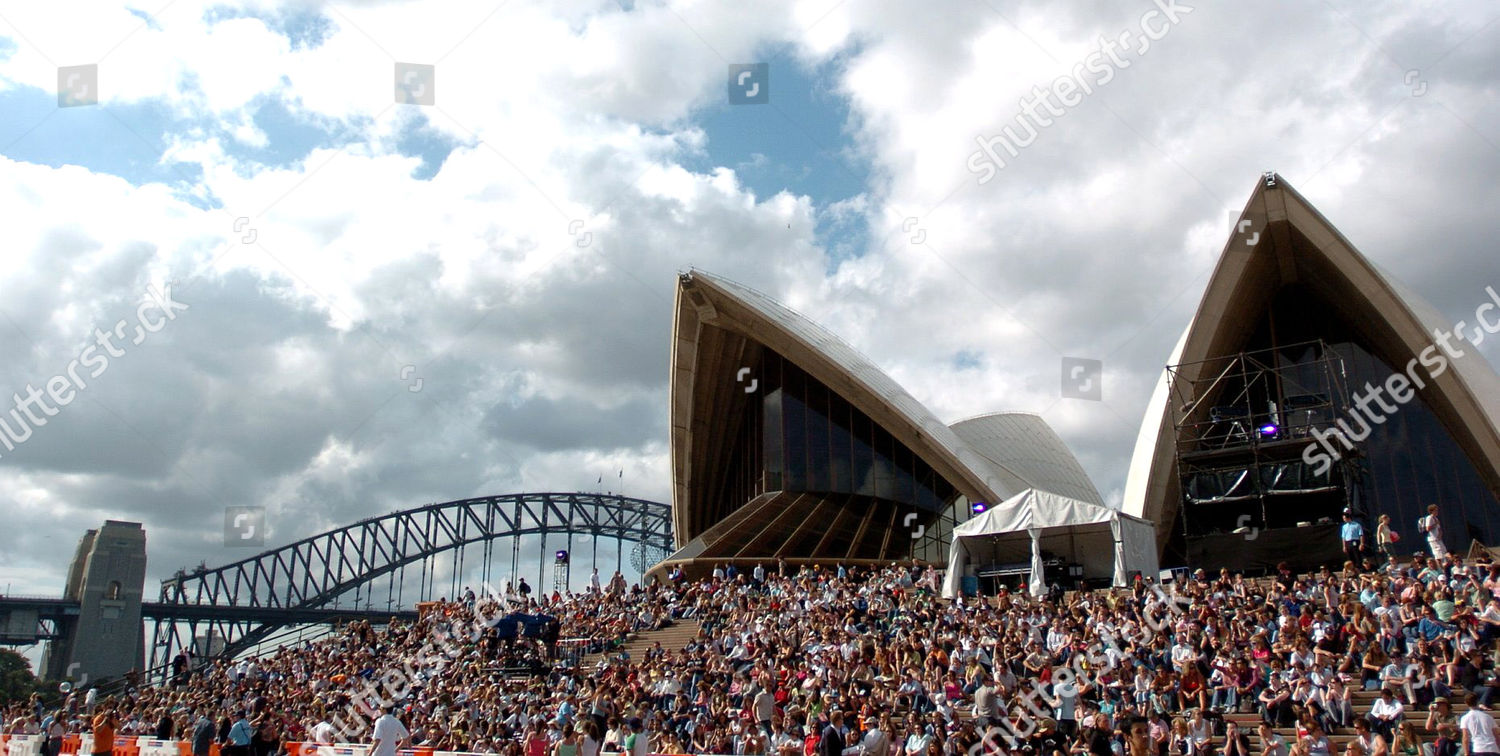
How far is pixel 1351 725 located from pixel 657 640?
16.9 m

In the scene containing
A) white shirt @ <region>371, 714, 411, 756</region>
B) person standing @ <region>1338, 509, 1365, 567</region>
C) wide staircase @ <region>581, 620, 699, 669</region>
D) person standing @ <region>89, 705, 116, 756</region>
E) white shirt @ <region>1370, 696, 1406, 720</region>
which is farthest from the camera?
wide staircase @ <region>581, 620, 699, 669</region>

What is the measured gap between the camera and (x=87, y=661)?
73375 millimetres

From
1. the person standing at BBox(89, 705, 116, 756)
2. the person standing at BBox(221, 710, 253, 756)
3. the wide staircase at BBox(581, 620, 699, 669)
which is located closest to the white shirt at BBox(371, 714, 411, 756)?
the person standing at BBox(221, 710, 253, 756)

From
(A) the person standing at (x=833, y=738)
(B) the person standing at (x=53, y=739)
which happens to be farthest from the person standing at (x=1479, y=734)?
(B) the person standing at (x=53, y=739)

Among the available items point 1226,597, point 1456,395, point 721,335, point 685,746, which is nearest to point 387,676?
point 685,746

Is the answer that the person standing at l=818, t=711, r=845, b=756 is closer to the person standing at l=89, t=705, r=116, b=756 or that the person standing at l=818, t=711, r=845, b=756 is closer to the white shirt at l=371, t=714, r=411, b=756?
the white shirt at l=371, t=714, r=411, b=756

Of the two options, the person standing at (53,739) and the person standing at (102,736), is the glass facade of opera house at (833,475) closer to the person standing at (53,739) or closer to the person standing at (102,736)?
the person standing at (53,739)

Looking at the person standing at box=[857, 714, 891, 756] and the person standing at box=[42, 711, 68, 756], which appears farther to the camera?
the person standing at box=[42, 711, 68, 756]

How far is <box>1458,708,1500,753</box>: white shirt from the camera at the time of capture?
10.8 metres

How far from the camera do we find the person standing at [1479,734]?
10836mm

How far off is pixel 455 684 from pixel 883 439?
18.8 metres

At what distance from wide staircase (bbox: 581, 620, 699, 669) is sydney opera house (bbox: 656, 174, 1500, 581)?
6.70m

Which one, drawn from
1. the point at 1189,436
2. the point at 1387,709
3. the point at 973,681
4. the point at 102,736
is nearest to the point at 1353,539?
the point at 1189,436

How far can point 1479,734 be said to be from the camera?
35.8ft
